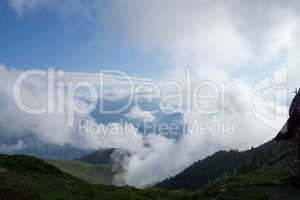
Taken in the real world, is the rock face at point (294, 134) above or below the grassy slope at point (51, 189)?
above

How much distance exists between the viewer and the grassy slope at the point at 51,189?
23.3 m

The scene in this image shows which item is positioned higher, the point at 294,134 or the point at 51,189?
the point at 294,134

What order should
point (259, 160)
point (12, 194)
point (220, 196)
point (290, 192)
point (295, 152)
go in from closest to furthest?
point (12, 194) → point (220, 196) → point (290, 192) → point (295, 152) → point (259, 160)

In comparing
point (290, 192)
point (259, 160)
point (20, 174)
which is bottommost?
point (259, 160)

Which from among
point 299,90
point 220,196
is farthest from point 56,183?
point 299,90

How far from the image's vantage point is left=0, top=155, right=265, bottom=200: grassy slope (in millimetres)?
23306

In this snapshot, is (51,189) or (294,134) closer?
(51,189)

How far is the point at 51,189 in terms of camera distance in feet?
83.2

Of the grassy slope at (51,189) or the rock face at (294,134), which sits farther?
the rock face at (294,134)

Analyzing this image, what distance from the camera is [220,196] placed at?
2641 centimetres

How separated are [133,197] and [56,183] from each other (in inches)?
271

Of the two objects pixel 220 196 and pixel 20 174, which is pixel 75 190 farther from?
pixel 220 196

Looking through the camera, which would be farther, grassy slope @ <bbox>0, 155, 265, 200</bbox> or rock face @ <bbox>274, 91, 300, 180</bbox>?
rock face @ <bbox>274, 91, 300, 180</bbox>

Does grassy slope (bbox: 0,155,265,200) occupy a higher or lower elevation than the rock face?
lower
